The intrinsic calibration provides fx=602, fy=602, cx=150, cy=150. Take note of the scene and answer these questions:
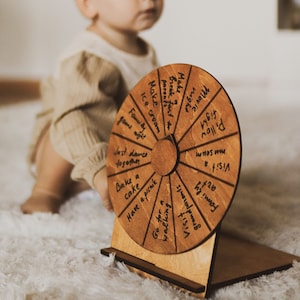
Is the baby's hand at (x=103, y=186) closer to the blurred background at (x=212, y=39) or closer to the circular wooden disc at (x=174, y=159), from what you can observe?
the circular wooden disc at (x=174, y=159)

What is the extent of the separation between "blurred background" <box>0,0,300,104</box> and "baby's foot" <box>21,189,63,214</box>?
2248mm

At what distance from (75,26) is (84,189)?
92.1 inches

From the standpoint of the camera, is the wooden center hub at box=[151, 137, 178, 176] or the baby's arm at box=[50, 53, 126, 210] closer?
the wooden center hub at box=[151, 137, 178, 176]

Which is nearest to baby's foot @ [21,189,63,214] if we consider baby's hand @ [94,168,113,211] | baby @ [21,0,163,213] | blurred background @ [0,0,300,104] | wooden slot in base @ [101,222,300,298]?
baby @ [21,0,163,213]

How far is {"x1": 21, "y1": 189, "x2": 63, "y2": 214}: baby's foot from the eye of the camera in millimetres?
981

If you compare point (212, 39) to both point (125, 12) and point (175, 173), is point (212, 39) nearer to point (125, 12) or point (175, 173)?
point (125, 12)

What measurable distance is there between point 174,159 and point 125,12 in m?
0.47

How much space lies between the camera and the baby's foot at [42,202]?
3.22ft

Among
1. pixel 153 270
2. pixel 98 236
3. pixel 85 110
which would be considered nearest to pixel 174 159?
pixel 153 270

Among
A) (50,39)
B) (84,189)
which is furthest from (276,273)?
(50,39)

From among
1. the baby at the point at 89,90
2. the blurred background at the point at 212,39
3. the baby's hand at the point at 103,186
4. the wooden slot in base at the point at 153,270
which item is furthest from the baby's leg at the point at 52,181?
the blurred background at the point at 212,39

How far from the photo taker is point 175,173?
0.67 meters

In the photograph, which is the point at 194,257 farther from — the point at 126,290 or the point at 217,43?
the point at 217,43

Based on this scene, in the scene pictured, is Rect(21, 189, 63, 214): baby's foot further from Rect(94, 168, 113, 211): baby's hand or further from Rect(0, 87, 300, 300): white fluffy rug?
Rect(94, 168, 113, 211): baby's hand
